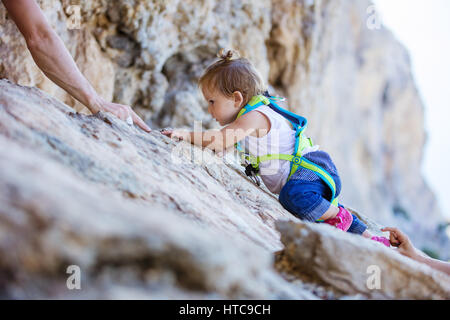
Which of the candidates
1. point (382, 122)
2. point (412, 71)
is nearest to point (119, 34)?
point (382, 122)

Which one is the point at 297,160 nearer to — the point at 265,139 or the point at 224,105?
the point at 265,139

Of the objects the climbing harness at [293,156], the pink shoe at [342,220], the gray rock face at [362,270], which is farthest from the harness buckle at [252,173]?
the gray rock face at [362,270]

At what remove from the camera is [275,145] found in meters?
1.82

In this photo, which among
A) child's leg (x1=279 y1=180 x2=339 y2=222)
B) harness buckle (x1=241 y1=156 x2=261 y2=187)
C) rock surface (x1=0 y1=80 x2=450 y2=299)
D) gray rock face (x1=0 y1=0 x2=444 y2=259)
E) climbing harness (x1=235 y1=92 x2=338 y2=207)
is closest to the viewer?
rock surface (x1=0 y1=80 x2=450 y2=299)

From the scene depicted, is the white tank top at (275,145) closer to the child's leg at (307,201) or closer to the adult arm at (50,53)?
the child's leg at (307,201)

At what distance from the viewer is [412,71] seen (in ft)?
45.9

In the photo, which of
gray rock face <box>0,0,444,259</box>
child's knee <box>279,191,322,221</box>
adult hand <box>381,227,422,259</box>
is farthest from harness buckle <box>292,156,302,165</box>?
gray rock face <box>0,0,444,259</box>

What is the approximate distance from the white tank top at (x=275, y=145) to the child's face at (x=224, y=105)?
0.12 meters

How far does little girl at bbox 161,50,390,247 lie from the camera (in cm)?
172

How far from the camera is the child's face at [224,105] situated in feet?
6.11

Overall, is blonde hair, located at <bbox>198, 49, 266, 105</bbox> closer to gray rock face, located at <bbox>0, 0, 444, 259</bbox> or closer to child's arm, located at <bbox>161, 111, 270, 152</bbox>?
child's arm, located at <bbox>161, 111, 270, 152</bbox>
